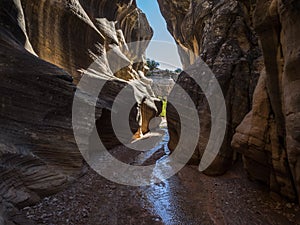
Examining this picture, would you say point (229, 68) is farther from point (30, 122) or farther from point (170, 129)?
point (30, 122)

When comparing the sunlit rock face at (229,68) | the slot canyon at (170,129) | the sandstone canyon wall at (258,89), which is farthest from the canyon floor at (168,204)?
the sunlit rock face at (229,68)

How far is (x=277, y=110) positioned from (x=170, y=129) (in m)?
7.15

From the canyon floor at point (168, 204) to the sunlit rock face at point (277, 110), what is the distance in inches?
27.8

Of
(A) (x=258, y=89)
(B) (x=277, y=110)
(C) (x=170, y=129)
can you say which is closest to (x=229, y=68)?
(A) (x=258, y=89)

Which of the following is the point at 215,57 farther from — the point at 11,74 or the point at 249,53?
the point at 11,74

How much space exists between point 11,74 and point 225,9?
1023cm

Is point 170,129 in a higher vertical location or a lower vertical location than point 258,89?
lower

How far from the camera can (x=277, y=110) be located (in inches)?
220

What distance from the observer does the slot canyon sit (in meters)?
4.60

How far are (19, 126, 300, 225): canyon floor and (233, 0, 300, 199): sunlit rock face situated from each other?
0.71 meters

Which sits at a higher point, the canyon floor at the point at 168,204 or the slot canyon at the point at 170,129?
the slot canyon at the point at 170,129


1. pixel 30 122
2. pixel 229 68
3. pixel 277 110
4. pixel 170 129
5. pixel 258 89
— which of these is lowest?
pixel 170 129

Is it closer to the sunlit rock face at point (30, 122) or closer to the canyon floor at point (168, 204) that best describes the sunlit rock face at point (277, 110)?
the canyon floor at point (168, 204)

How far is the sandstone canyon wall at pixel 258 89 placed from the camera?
15.1 ft
